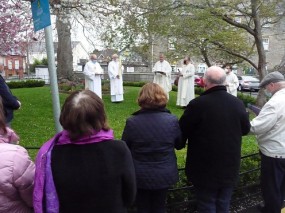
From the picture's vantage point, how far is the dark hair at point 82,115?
219 cm

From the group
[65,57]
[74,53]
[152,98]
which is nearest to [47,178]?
[152,98]

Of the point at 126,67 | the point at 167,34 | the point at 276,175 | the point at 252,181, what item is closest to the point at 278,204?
the point at 276,175

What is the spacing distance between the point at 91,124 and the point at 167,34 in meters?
9.96

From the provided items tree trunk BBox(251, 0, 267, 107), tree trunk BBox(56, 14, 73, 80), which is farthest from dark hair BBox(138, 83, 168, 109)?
tree trunk BBox(56, 14, 73, 80)

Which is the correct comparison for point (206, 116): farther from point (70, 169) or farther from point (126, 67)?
point (126, 67)

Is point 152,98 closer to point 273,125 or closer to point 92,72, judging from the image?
point 273,125

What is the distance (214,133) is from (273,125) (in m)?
0.88

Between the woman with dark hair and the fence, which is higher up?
the woman with dark hair

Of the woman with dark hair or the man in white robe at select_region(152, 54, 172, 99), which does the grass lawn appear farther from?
the woman with dark hair

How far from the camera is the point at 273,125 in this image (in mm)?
3750

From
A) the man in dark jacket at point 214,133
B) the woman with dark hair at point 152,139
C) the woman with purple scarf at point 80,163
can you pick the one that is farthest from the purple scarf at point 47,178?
the man in dark jacket at point 214,133

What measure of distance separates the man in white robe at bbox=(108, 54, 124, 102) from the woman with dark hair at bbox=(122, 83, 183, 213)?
10364 mm

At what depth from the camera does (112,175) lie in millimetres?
2248

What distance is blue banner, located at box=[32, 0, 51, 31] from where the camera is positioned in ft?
10.6
